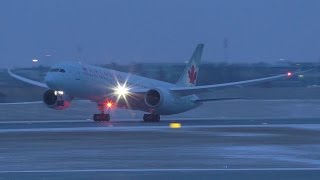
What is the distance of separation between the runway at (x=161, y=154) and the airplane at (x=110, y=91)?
564 inches

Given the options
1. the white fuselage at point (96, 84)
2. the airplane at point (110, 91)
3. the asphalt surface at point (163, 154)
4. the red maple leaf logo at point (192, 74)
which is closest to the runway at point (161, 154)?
the asphalt surface at point (163, 154)

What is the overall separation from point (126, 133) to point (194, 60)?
23.6 meters

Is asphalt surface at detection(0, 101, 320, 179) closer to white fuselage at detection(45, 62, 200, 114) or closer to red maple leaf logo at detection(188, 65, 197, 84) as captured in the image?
white fuselage at detection(45, 62, 200, 114)

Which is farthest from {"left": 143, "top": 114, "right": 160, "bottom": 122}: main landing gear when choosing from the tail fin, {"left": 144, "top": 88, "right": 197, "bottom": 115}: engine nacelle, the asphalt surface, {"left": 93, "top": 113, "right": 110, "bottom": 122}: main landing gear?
the asphalt surface

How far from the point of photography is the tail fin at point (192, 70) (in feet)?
176

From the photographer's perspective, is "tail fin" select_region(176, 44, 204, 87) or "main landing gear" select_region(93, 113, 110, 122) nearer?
"main landing gear" select_region(93, 113, 110, 122)

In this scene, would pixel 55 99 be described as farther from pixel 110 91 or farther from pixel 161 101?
pixel 161 101

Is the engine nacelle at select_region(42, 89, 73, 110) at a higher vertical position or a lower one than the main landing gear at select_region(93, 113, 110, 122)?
higher

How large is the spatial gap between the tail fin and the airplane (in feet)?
11.0

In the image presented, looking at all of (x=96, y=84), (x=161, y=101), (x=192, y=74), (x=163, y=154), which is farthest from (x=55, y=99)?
(x=163, y=154)

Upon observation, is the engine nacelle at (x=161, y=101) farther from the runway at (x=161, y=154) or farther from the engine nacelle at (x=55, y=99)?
the runway at (x=161, y=154)

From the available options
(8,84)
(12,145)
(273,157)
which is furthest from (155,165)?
(8,84)

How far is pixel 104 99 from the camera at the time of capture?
157ft

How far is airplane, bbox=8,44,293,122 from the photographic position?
46375 mm
